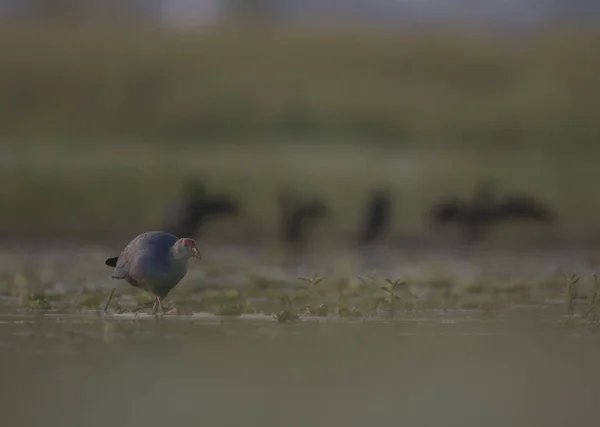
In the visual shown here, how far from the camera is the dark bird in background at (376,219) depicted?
8.16 m

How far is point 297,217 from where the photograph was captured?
8.21 m

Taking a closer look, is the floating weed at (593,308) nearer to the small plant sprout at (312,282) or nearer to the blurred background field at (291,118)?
the small plant sprout at (312,282)

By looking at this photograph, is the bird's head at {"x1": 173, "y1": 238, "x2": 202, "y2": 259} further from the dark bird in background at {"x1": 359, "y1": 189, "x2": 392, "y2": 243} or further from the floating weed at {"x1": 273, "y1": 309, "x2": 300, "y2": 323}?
the dark bird in background at {"x1": 359, "y1": 189, "x2": 392, "y2": 243}

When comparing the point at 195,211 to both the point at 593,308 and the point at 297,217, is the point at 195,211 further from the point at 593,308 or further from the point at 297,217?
the point at 593,308

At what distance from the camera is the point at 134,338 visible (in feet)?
15.2

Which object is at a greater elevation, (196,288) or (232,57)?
(232,57)

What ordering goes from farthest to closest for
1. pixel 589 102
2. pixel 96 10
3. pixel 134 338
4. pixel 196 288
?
pixel 589 102 → pixel 96 10 → pixel 196 288 → pixel 134 338

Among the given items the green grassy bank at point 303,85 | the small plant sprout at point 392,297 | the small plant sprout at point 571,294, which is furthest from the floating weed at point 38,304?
the green grassy bank at point 303,85

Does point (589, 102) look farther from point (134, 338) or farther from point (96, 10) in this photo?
point (134, 338)

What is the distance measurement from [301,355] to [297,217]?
3788 mm

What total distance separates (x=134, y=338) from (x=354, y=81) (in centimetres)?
508

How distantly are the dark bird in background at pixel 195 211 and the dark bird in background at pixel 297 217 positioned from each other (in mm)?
312

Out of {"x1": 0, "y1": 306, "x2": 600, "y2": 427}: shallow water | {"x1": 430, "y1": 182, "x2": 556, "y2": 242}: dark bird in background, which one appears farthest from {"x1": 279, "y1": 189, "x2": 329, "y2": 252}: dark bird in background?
{"x1": 0, "y1": 306, "x2": 600, "y2": 427}: shallow water

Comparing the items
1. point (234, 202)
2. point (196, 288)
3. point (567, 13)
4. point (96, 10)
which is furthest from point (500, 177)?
point (196, 288)
